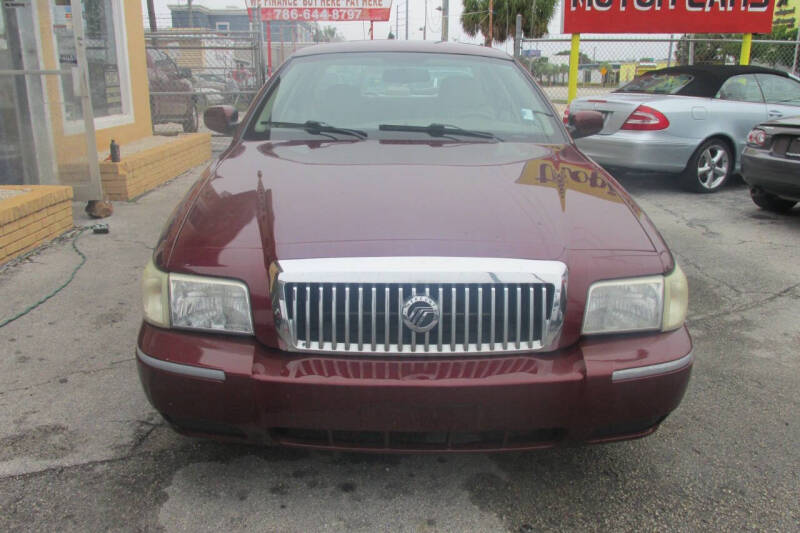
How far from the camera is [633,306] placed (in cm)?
215

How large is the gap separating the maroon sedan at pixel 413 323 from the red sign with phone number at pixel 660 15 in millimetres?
10057

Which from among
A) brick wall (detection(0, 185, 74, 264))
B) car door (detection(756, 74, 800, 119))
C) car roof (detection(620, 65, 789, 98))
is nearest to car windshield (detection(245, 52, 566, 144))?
brick wall (detection(0, 185, 74, 264))

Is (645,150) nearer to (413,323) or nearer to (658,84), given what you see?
(658,84)

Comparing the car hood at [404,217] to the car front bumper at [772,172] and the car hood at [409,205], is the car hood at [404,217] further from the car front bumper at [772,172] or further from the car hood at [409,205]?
the car front bumper at [772,172]

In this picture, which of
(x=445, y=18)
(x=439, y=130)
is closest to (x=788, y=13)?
(x=445, y=18)

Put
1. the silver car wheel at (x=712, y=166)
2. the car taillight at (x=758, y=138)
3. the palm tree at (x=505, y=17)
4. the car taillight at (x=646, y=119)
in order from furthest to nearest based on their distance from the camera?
the palm tree at (x=505, y=17)
the silver car wheel at (x=712, y=166)
the car taillight at (x=646, y=119)
the car taillight at (x=758, y=138)

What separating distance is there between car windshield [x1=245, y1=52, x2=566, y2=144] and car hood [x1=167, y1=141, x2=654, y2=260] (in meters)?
0.30

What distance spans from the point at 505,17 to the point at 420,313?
38.6 m

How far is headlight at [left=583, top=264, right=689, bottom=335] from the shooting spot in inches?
83.1

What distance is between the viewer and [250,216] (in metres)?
2.32

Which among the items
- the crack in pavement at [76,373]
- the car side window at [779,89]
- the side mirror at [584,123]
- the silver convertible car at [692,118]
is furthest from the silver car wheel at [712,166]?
the crack in pavement at [76,373]

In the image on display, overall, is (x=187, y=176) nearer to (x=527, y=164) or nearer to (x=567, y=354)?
(x=527, y=164)

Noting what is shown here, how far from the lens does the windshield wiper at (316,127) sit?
3.26 m

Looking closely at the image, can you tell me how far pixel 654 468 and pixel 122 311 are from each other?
3.11 m
